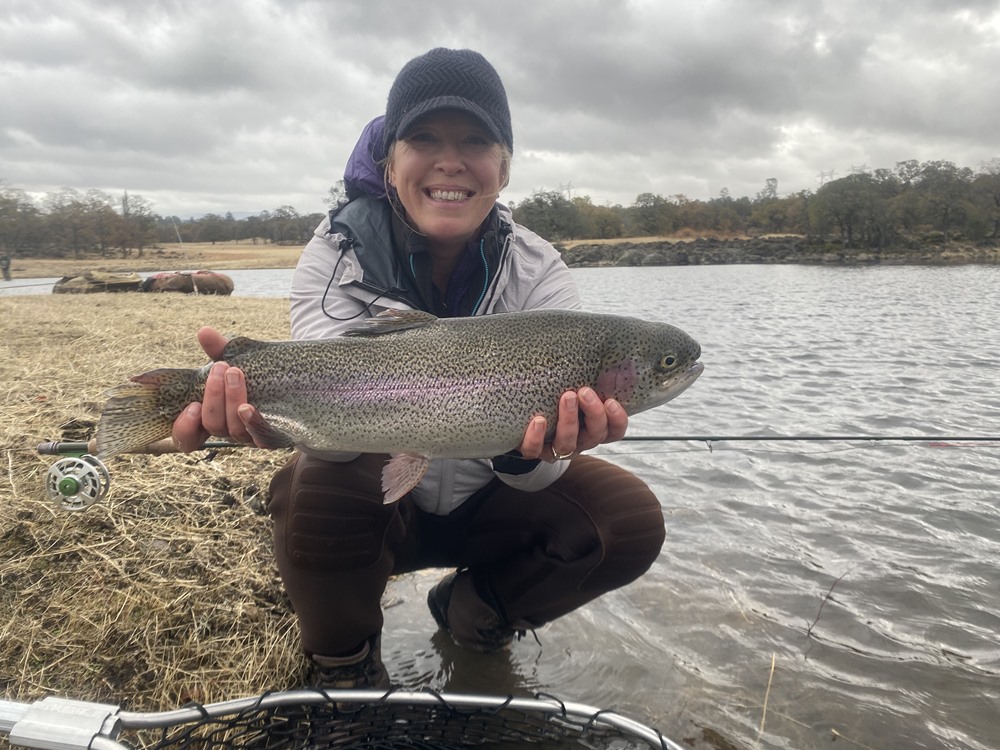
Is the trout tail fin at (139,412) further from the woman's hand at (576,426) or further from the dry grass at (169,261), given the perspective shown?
the dry grass at (169,261)

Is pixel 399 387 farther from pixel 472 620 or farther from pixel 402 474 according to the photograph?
pixel 472 620

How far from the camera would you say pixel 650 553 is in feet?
10.2

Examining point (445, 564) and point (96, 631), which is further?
point (445, 564)

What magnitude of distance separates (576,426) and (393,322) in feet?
2.80

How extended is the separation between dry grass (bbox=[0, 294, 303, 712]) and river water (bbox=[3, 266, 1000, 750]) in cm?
83

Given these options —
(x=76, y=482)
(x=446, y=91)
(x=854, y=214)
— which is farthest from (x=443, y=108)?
(x=854, y=214)

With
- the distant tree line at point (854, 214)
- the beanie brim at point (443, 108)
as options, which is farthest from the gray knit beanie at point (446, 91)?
the distant tree line at point (854, 214)

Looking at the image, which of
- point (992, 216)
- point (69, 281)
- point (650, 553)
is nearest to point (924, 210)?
point (992, 216)

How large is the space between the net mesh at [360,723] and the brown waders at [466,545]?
0.44 metres

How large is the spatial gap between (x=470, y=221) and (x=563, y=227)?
85.8 m

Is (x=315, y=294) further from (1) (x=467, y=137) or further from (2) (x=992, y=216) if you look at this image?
(2) (x=992, y=216)

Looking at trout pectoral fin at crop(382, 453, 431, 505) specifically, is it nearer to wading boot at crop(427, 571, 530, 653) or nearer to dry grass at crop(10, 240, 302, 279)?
wading boot at crop(427, 571, 530, 653)

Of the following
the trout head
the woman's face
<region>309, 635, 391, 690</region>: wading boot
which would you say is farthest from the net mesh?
the woman's face

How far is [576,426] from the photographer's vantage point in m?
2.65
